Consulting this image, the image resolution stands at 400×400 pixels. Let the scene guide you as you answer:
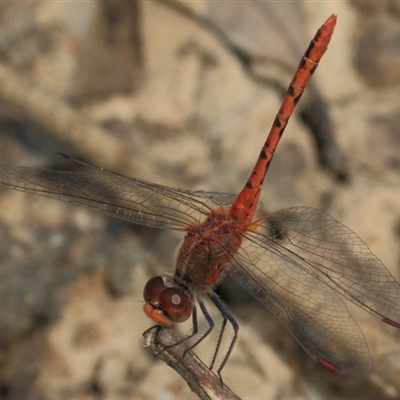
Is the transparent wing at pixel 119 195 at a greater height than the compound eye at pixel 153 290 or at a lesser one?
greater

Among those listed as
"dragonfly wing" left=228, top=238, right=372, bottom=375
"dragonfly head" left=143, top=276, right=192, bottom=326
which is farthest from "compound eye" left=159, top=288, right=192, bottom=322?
"dragonfly wing" left=228, top=238, right=372, bottom=375

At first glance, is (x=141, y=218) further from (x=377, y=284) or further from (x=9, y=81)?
(x=9, y=81)

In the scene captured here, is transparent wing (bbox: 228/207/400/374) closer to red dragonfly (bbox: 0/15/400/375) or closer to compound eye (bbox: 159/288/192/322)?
red dragonfly (bbox: 0/15/400/375)

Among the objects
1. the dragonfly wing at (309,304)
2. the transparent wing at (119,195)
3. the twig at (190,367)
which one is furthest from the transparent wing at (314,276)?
the twig at (190,367)

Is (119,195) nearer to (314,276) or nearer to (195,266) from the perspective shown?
(195,266)

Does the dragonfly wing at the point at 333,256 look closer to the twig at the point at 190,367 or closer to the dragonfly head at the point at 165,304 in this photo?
the dragonfly head at the point at 165,304

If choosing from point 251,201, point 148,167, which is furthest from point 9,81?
point 251,201
